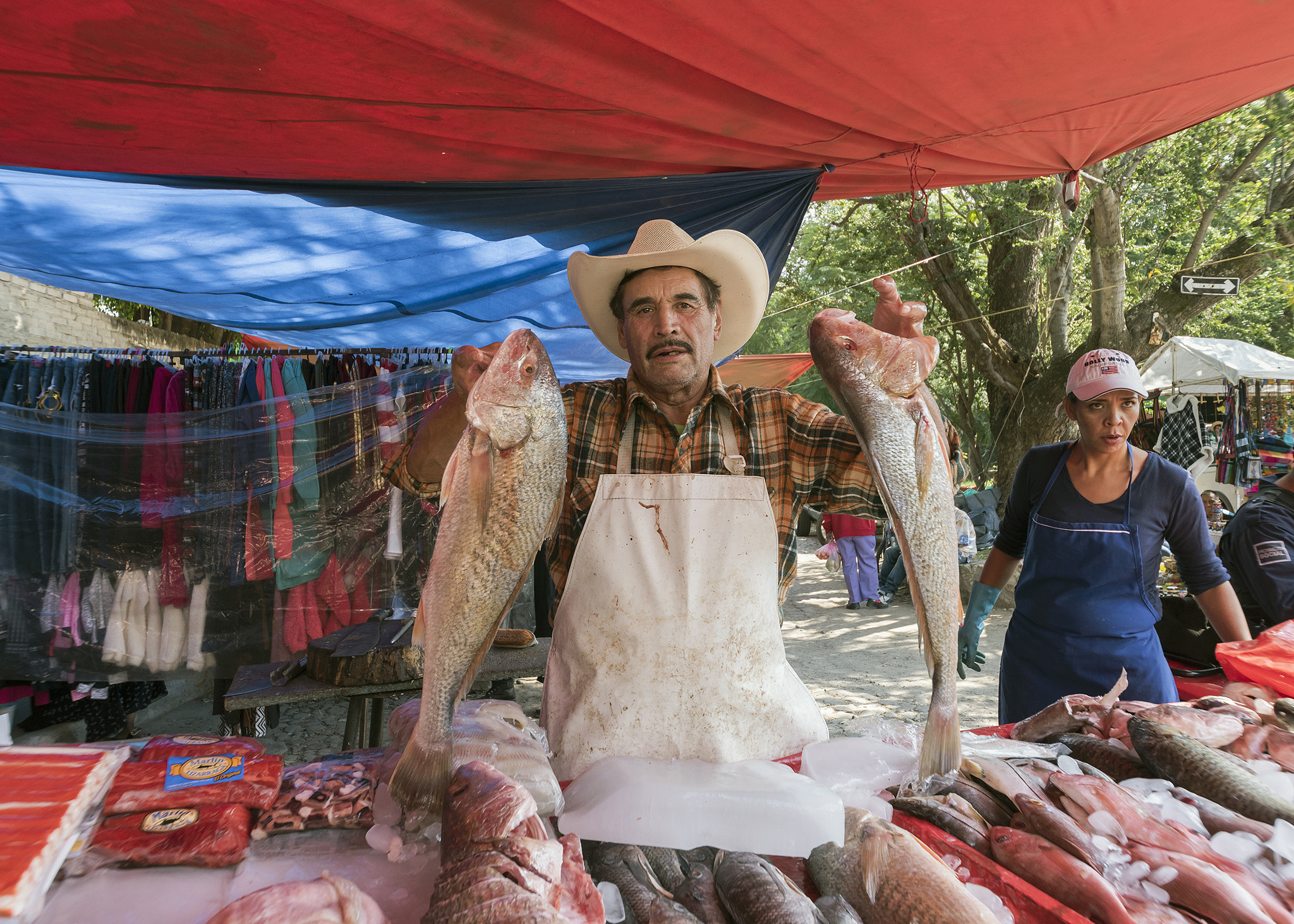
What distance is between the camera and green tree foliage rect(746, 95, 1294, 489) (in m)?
8.46

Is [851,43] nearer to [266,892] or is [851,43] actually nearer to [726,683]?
[726,683]

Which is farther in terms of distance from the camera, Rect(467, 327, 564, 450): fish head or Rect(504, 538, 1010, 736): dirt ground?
Rect(504, 538, 1010, 736): dirt ground

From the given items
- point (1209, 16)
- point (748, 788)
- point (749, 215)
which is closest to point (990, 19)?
point (1209, 16)

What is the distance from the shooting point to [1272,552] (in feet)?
10.6

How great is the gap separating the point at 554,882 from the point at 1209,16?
3.03 meters

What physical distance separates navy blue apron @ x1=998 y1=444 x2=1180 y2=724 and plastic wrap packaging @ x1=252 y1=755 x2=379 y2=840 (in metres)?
2.84

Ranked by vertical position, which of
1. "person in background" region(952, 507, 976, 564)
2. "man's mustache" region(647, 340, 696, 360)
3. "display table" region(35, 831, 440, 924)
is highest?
"man's mustache" region(647, 340, 696, 360)

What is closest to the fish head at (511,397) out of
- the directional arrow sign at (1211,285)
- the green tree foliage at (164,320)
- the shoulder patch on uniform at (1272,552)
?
the shoulder patch on uniform at (1272,552)

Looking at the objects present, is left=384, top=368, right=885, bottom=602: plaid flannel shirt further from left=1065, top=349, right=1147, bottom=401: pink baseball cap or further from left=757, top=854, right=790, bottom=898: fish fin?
left=1065, top=349, right=1147, bottom=401: pink baseball cap

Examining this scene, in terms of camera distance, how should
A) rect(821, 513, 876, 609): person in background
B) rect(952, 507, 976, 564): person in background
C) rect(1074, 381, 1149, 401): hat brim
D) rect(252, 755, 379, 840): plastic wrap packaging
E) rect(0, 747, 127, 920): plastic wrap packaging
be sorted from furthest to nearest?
1. rect(821, 513, 876, 609): person in background
2. rect(1074, 381, 1149, 401): hat brim
3. rect(952, 507, 976, 564): person in background
4. rect(252, 755, 379, 840): plastic wrap packaging
5. rect(0, 747, 127, 920): plastic wrap packaging

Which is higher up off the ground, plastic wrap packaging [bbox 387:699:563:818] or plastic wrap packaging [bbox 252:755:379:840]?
plastic wrap packaging [bbox 387:699:563:818]

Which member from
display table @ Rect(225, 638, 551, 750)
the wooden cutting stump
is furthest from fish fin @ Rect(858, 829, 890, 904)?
the wooden cutting stump

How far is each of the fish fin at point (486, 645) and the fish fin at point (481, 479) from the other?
0.16 meters

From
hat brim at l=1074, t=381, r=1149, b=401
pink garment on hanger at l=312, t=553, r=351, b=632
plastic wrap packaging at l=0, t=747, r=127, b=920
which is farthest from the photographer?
pink garment on hanger at l=312, t=553, r=351, b=632
